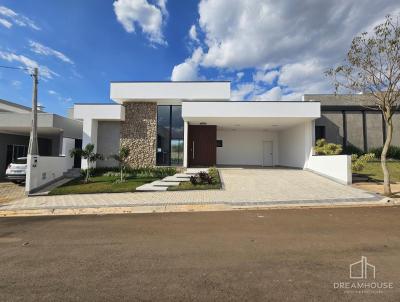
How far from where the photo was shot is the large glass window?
62.0 feet

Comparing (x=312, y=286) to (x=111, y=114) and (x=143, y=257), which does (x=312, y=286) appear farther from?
(x=111, y=114)

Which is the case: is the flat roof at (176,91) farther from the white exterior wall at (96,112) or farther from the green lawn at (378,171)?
the green lawn at (378,171)

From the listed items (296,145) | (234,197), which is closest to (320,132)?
(296,145)

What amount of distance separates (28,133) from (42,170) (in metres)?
8.68

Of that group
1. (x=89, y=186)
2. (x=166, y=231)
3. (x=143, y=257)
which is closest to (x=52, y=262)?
(x=143, y=257)

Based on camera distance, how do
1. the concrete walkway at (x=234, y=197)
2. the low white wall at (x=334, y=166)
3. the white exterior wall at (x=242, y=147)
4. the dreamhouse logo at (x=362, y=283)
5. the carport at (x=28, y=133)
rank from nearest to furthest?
the dreamhouse logo at (x=362, y=283), the concrete walkway at (x=234, y=197), the low white wall at (x=334, y=166), the carport at (x=28, y=133), the white exterior wall at (x=242, y=147)

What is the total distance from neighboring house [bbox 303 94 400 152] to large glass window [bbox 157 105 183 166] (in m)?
11.4

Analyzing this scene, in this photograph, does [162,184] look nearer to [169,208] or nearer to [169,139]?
[169,208]

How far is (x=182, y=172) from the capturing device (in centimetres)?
1708

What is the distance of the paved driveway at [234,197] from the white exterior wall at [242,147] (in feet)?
30.9

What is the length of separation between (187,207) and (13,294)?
6124 millimetres

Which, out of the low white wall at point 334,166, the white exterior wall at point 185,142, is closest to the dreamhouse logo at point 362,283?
the low white wall at point 334,166

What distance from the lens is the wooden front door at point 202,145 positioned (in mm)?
19922

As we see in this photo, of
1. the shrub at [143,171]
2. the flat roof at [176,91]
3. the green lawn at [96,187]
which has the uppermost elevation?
the flat roof at [176,91]
